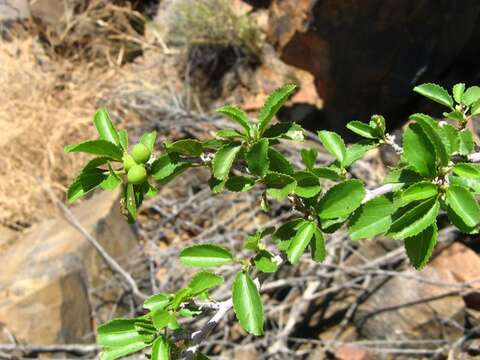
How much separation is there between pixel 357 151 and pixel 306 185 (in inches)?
6.8

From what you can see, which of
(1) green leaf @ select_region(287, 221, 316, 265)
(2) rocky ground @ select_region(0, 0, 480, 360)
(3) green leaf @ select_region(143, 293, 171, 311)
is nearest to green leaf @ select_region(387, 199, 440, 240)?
(1) green leaf @ select_region(287, 221, 316, 265)

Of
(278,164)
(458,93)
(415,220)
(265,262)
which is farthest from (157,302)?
(458,93)

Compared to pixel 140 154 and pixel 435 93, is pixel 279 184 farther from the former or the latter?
pixel 435 93

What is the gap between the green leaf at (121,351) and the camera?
2.88 feet

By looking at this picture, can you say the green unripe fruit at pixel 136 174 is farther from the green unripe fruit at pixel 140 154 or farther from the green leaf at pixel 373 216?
the green leaf at pixel 373 216

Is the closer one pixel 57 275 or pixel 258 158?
pixel 258 158

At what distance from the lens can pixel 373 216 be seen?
2.90 feet

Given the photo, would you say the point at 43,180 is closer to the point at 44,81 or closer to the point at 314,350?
the point at 44,81

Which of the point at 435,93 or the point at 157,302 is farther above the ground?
the point at 435,93

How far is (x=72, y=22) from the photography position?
495 centimetres

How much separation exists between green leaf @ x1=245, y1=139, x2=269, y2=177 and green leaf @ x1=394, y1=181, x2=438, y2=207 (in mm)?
220

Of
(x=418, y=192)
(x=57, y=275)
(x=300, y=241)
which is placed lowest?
(x=57, y=275)

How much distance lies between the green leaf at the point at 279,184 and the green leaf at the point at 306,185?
0.03 metres

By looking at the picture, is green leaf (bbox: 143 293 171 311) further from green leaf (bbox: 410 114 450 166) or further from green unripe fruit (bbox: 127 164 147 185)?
green leaf (bbox: 410 114 450 166)
